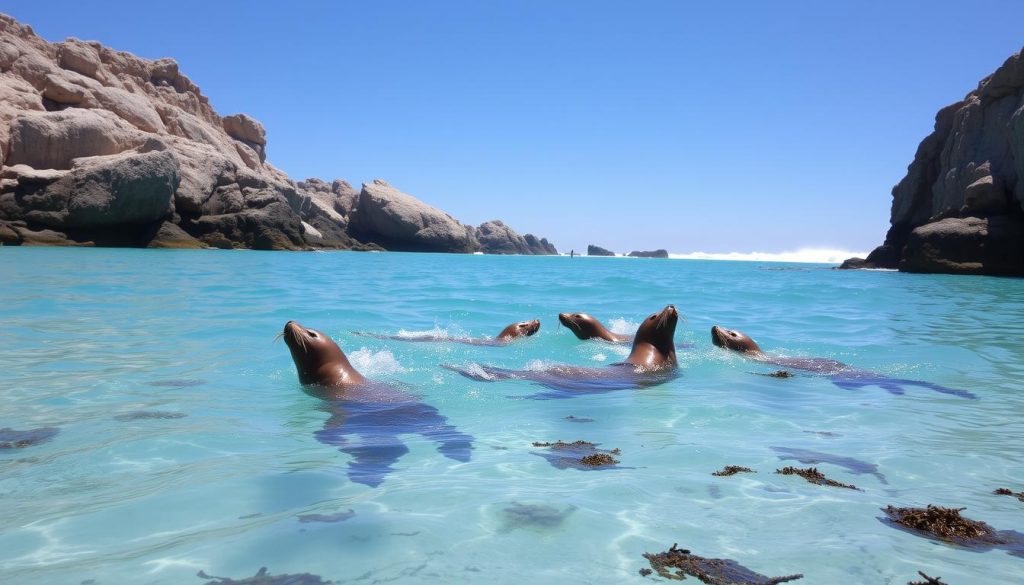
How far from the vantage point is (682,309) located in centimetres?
1680

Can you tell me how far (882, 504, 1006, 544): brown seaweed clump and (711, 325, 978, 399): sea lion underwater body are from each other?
12.6 feet

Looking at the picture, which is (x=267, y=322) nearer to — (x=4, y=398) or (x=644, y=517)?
(x=4, y=398)

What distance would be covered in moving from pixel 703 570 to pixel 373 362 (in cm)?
591

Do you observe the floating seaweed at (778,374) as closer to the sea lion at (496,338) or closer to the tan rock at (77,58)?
the sea lion at (496,338)

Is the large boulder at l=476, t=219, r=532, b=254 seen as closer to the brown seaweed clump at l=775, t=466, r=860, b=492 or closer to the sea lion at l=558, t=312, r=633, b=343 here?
the sea lion at l=558, t=312, r=633, b=343

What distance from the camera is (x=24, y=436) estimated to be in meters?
4.56

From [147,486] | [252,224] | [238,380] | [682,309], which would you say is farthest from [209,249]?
[147,486]

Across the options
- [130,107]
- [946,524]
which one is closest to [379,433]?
[946,524]

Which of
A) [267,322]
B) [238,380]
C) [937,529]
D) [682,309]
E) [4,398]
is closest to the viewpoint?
[937,529]

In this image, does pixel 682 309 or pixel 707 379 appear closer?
pixel 707 379

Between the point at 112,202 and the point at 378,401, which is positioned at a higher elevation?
the point at 112,202

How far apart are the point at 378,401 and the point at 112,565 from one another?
9.86 ft

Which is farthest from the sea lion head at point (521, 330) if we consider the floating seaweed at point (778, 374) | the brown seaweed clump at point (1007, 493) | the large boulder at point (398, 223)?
the large boulder at point (398, 223)

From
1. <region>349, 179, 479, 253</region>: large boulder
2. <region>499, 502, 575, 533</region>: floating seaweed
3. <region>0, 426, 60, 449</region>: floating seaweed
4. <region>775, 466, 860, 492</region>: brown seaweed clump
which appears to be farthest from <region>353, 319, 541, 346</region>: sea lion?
<region>349, 179, 479, 253</region>: large boulder
